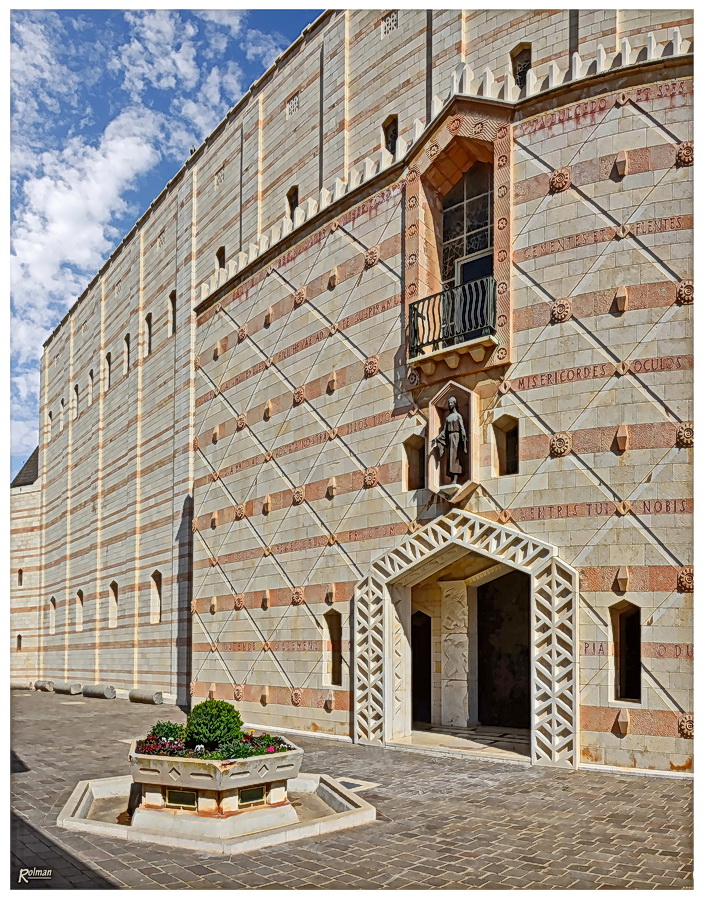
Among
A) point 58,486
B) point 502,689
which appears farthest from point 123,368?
point 502,689

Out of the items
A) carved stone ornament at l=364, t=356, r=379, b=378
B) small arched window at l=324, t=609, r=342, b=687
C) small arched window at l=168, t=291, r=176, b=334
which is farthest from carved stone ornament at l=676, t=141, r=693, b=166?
small arched window at l=168, t=291, r=176, b=334

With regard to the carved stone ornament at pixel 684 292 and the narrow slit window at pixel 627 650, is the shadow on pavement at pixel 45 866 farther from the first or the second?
the carved stone ornament at pixel 684 292

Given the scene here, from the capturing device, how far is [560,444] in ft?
49.3

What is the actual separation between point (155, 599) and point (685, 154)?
24.1m

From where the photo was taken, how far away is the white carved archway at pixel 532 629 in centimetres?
1431

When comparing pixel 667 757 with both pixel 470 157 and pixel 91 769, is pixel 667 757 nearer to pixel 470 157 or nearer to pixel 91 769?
pixel 91 769

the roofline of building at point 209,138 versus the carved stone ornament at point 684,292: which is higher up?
the roofline of building at point 209,138

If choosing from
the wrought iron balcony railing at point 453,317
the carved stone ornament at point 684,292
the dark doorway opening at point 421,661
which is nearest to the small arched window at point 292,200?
the wrought iron balcony railing at point 453,317

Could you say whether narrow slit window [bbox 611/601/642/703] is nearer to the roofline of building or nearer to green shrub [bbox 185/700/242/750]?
green shrub [bbox 185/700/242/750]

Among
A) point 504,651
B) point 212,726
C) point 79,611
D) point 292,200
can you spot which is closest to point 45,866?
point 212,726

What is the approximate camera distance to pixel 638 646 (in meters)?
14.4

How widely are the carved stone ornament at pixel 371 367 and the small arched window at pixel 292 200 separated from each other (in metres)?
7.88
